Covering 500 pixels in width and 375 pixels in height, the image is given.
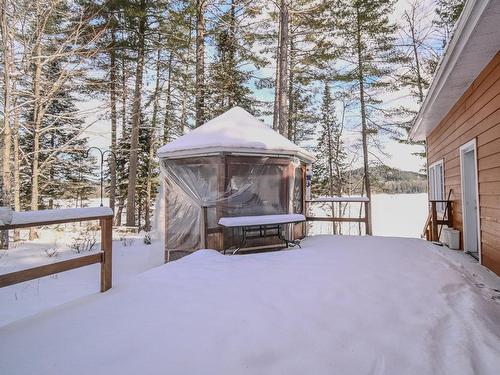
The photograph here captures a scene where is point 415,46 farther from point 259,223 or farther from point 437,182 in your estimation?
point 259,223

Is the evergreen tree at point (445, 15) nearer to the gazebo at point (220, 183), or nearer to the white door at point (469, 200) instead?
the white door at point (469, 200)

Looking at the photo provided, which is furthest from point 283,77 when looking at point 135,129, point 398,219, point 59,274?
point 398,219

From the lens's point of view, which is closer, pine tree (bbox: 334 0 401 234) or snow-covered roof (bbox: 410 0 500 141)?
snow-covered roof (bbox: 410 0 500 141)

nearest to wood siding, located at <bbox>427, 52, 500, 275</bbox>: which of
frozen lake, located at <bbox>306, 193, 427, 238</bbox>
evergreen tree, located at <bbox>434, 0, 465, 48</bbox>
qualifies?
evergreen tree, located at <bbox>434, 0, 465, 48</bbox>

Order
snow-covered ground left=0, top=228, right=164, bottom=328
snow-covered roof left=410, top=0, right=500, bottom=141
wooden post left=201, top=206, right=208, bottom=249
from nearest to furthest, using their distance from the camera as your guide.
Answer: snow-covered roof left=410, top=0, right=500, bottom=141 < snow-covered ground left=0, top=228, right=164, bottom=328 < wooden post left=201, top=206, right=208, bottom=249

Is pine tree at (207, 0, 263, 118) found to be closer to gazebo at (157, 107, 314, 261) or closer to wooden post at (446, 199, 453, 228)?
gazebo at (157, 107, 314, 261)

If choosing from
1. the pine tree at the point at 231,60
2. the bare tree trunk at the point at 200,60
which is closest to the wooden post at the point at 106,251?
the bare tree trunk at the point at 200,60

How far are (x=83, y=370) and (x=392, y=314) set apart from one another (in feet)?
7.52

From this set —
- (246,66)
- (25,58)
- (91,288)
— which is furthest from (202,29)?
(91,288)

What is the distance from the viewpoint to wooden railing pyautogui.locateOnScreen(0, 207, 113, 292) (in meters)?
2.15

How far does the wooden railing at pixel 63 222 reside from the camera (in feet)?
7.06

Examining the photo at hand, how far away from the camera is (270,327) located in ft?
7.23

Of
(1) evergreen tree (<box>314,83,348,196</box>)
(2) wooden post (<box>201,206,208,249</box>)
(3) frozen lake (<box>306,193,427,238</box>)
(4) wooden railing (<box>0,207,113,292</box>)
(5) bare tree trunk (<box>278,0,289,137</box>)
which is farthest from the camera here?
(1) evergreen tree (<box>314,83,348,196</box>)

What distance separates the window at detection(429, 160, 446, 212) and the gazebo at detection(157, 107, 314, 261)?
353 cm
